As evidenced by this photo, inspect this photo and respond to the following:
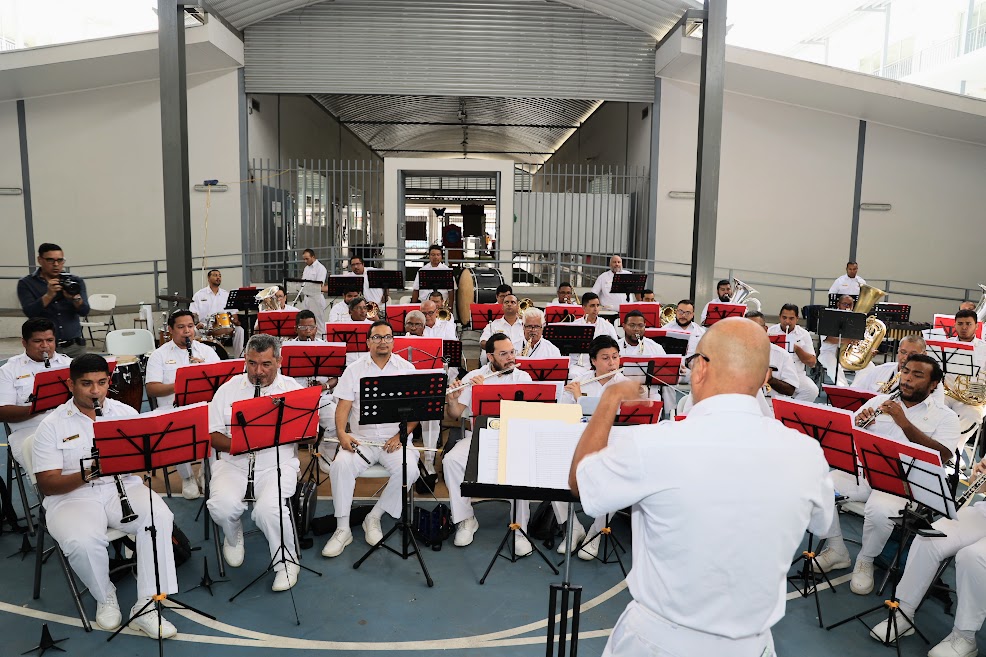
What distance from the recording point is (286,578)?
4.94 metres

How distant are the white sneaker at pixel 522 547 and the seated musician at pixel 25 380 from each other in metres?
3.85

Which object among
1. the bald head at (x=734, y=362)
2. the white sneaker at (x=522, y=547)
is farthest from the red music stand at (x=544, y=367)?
the bald head at (x=734, y=362)

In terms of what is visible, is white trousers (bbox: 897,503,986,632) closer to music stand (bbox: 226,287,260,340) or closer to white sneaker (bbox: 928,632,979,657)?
white sneaker (bbox: 928,632,979,657)

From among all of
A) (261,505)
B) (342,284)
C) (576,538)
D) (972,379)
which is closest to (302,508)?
(261,505)

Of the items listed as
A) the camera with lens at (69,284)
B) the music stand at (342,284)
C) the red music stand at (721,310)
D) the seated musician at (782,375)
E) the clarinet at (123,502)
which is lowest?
the clarinet at (123,502)

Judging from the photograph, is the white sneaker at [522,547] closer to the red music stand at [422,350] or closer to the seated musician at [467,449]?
the seated musician at [467,449]

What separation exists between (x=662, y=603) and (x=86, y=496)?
4.07 meters

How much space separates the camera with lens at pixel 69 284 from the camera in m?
7.28

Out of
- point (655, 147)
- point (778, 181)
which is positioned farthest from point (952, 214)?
point (655, 147)

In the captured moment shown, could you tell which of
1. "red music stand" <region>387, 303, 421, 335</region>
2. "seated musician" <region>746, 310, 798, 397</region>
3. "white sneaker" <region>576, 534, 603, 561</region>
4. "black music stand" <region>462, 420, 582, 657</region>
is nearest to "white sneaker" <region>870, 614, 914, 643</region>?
"white sneaker" <region>576, 534, 603, 561</region>

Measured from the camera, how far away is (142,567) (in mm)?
4445

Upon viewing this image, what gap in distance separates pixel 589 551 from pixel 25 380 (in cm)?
476

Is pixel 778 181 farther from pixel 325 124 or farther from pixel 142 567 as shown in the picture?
pixel 142 567

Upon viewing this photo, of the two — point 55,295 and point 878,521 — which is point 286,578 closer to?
point 878,521
